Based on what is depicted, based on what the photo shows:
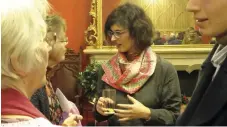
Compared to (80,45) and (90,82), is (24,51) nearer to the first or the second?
(90,82)

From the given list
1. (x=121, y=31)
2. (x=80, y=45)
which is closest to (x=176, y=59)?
(x=80, y=45)

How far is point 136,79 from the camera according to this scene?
1.92 metres

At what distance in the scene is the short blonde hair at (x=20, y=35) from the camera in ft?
3.11

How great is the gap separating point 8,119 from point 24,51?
0.61 feet

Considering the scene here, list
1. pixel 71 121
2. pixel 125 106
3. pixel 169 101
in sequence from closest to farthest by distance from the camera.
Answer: pixel 71 121
pixel 125 106
pixel 169 101

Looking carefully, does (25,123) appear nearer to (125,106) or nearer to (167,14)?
(125,106)

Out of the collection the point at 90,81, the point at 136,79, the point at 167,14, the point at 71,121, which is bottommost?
the point at 90,81

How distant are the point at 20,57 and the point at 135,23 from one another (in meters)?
1.10

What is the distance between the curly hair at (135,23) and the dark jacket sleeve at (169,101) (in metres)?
0.21

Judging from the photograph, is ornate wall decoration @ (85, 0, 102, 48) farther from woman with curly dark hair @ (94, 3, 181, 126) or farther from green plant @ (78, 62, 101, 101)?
woman with curly dark hair @ (94, 3, 181, 126)

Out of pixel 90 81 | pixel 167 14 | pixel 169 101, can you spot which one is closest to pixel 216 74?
pixel 169 101

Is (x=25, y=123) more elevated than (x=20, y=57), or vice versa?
(x=20, y=57)

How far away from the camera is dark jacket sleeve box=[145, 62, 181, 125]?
69.0 inches

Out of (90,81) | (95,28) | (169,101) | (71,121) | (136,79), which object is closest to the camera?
(71,121)
